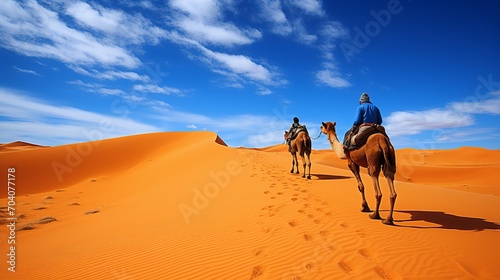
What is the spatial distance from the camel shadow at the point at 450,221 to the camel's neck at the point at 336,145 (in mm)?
2365

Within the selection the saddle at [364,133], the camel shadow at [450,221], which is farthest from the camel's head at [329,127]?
the camel shadow at [450,221]

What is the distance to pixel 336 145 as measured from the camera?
8.09 m

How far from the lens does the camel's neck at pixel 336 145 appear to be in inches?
304

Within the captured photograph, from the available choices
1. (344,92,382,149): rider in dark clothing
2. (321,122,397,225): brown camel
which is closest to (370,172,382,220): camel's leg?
(321,122,397,225): brown camel

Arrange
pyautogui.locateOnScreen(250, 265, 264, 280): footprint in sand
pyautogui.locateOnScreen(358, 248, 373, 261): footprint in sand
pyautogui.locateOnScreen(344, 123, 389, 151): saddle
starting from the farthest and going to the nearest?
pyautogui.locateOnScreen(344, 123, 389, 151): saddle → pyautogui.locateOnScreen(358, 248, 373, 261): footprint in sand → pyautogui.locateOnScreen(250, 265, 264, 280): footprint in sand

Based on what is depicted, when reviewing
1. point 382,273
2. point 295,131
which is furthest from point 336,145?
point 295,131

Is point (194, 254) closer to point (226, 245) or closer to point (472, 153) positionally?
point (226, 245)

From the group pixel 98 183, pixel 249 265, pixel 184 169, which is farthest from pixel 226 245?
pixel 98 183

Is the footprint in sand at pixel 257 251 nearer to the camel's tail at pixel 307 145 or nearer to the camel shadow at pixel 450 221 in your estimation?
the camel shadow at pixel 450 221

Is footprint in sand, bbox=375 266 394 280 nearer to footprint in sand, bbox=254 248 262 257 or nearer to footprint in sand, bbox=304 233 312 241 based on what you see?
footprint in sand, bbox=304 233 312 241

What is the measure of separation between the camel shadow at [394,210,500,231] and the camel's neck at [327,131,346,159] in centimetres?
237

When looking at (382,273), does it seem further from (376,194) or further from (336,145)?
(336,145)

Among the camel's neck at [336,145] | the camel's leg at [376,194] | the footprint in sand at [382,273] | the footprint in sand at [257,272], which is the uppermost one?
the camel's neck at [336,145]

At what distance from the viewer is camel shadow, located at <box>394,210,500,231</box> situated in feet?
20.0
